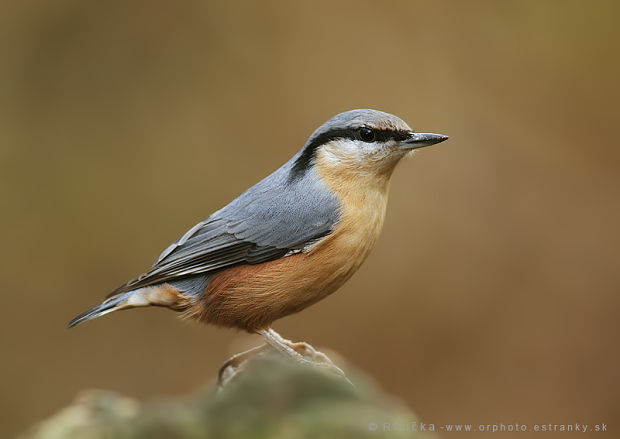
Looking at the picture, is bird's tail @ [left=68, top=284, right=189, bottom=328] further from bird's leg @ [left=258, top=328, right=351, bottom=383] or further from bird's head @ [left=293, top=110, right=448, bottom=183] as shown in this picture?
bird's head @ [left=293, top=110, right=448, bottom=183]

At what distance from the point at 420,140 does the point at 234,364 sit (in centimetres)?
133

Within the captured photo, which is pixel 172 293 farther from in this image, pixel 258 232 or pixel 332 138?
pixel 332 138

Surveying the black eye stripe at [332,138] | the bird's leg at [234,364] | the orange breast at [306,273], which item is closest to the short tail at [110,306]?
the orange breast at [306,273]

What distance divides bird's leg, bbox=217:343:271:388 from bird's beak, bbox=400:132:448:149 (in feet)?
3.91

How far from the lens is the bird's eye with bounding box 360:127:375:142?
3.16 m

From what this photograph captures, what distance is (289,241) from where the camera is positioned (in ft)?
10.1

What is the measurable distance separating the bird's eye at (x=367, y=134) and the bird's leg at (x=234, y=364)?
44.0 inches

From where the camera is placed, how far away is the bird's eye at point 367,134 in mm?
3158

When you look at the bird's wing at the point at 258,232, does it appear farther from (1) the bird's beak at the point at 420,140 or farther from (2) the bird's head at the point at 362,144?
(1) the bird's beak at the point at 420,140

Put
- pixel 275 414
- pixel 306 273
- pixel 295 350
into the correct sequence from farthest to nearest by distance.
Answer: pixel 295 350
pixel 306 273
pixel 275 414

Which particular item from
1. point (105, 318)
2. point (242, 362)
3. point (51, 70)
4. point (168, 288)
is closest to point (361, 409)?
point (242, 362)

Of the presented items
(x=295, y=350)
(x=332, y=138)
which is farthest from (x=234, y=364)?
(x=332, y=138)

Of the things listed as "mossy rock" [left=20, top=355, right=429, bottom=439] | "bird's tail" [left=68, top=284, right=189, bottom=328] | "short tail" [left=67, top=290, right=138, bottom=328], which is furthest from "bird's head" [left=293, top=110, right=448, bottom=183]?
"mossy rock" [left=20, top=355, right=429, bottom=439]

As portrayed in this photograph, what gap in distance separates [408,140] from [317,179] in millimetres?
468
